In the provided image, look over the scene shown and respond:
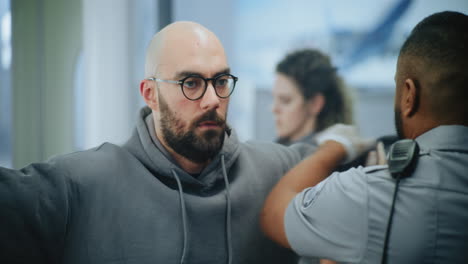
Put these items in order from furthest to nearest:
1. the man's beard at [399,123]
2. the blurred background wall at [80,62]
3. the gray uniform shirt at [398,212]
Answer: the blurred background wall at [80,62]
the man's beard at [399,123]
the gray uniform shirt at [398,212]

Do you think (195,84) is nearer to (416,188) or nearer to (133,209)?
(133,209)

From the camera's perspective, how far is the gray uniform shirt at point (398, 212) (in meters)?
0.67

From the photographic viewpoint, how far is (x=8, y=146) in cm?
91

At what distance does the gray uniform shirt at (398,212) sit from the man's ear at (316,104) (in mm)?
652

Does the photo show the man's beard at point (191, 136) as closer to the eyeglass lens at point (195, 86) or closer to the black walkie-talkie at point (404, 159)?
the eyeglass lens at point (195, 86)

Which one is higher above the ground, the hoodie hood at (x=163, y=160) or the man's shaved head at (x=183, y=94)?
the man's shaved head at (x=183, y=94)

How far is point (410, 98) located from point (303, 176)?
290 millimetres

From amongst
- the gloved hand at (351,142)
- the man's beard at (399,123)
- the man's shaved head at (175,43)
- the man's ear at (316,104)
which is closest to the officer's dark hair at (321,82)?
the man's ear at (316,104)

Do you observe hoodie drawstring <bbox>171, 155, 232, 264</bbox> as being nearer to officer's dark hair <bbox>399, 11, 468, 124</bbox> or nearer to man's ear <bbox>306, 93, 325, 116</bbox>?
officer's dark hair <bbox>399, 11, 468, 124</bbox>

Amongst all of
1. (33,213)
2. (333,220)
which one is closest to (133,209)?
(33,213)

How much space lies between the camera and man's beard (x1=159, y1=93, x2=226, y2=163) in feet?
2.78

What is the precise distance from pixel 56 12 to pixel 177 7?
1.08 ft

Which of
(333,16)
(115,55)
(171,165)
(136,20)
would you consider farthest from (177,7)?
(333,16)

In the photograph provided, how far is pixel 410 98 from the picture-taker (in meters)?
0.73
